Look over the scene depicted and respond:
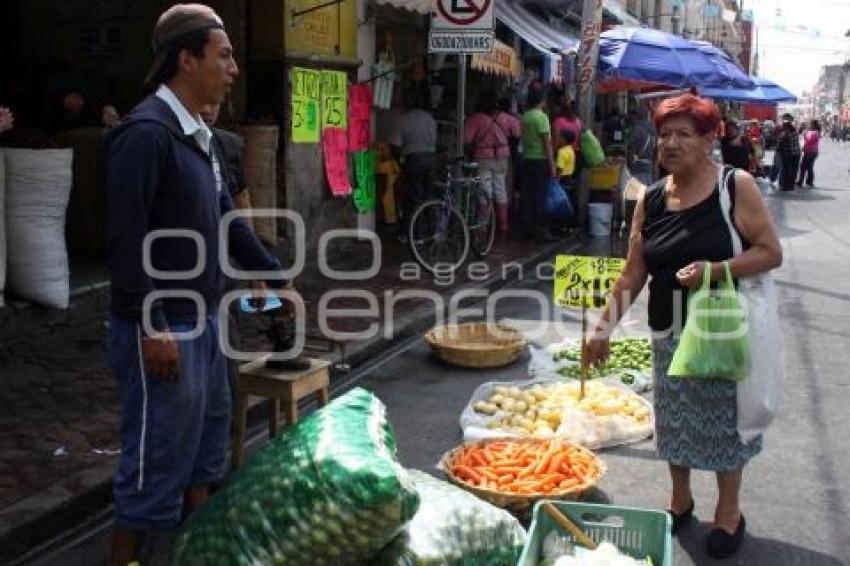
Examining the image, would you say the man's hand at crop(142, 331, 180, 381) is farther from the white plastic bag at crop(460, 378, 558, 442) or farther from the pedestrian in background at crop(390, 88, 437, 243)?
the pedestrian in background at crop(390, 88, 437, 243)

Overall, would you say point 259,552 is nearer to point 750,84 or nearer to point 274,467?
point 274,467

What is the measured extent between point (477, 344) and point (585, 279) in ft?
5.32

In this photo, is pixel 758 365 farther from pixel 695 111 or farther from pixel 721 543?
pixel 695 111

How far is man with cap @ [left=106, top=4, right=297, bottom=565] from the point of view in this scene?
2830 millimetres

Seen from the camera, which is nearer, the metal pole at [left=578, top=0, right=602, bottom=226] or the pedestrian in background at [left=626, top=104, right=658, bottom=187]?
the metal pole at [left=578, top=0, right=602, bottom=226]

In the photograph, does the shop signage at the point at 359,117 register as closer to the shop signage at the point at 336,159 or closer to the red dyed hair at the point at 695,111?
the shop signage at the point at 336,159

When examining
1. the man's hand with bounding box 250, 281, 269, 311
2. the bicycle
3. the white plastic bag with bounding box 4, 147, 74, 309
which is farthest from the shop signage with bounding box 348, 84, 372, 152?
the man's hand with bounding box 250, 281, 269, 311

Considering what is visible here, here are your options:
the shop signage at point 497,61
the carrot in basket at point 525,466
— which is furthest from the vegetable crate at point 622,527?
the shop signage at point 497,61

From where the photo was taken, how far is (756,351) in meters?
3.62

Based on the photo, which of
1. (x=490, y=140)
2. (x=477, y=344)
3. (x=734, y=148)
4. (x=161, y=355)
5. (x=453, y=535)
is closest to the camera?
(x=161, y=355)

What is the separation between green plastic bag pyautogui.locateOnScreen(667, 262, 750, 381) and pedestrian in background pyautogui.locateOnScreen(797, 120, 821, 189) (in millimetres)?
22525

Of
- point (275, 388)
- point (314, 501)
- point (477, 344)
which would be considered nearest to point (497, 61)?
point (477, 344)

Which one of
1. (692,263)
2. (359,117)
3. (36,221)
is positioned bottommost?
(36,221)

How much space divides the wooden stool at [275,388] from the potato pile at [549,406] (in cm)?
142
